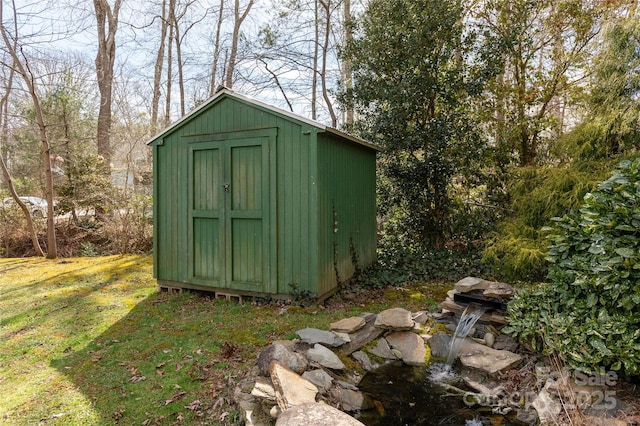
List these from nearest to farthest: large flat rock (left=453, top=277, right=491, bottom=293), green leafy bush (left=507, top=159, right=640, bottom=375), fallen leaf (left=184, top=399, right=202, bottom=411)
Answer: green leafy bush (left=507, top=159, right=640, bottom=375)
fallen leaf (left=184, top=399, right=202, bottom=411)
large flat rock (left=453, top=277, right=491, bottom=293)

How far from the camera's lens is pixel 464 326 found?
3.79m

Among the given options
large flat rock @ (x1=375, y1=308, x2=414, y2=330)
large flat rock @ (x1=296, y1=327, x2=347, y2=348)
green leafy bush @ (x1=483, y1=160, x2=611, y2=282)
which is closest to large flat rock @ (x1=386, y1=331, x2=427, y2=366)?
large flat rock @ (x1=375, y1=308, x2=414, y2=330)

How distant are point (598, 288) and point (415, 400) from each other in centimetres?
168

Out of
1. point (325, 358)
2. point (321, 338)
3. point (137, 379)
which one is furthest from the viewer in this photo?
point (321, 338)

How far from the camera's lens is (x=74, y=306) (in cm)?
506

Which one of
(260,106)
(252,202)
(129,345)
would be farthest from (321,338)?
(260,106)

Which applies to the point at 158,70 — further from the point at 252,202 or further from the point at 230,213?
the point at 252,202

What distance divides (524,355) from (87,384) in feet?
12.6

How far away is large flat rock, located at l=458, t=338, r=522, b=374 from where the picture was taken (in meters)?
3.21

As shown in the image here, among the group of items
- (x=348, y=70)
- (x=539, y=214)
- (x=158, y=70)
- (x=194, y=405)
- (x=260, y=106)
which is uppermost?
(x=158, y=70)

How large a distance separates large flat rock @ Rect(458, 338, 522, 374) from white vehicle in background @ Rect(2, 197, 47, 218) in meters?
11.0

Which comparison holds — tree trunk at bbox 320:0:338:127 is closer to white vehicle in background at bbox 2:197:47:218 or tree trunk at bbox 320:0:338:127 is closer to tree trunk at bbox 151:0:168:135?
tree trunk at bbox 151:0:168:135

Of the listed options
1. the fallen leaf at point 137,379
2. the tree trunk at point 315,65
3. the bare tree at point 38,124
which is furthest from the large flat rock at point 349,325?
the tree trunk at point 315,65

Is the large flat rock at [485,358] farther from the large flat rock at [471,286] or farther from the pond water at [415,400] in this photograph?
the large flat rock at [471,286]
